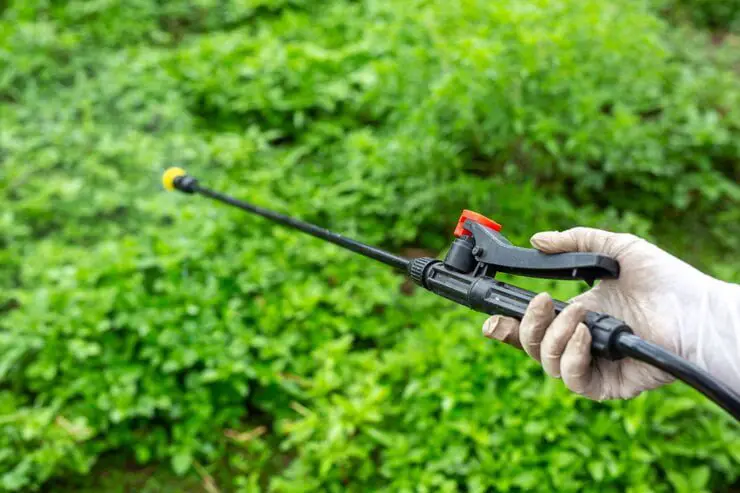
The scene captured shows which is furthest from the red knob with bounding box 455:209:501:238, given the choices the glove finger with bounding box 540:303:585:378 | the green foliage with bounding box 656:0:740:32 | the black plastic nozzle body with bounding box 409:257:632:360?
the green foliage with bounding box 656:0:740:32

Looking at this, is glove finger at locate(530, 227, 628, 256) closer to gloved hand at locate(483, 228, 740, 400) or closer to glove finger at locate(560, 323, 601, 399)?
gloved hand at locate(483, 228, 740, 400)

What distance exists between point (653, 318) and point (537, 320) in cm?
45

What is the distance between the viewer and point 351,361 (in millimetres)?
3197

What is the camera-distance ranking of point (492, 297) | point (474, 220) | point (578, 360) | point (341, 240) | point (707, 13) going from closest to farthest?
point (578, 360), point (492, 297), point (474, 220), point (341, 240), point (707, 13)

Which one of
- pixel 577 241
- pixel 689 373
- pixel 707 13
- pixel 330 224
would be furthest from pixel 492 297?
pixel 707 13

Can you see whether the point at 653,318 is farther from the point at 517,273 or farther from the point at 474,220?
the point at 474,220

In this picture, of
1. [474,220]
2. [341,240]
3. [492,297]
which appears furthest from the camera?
[341,240]

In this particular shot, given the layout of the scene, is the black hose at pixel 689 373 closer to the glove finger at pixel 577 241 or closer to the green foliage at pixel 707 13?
the glove finger at pixel 577 241

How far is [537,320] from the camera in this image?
140 centimetres

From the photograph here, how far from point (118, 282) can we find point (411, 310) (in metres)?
1.55

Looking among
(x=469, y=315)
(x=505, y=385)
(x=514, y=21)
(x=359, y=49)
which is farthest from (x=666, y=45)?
(x=505, y=385)

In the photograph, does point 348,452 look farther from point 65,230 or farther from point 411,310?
point 65,230

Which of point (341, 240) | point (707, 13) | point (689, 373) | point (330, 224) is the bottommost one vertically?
point (330, 224)

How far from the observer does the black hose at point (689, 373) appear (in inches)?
44.7
